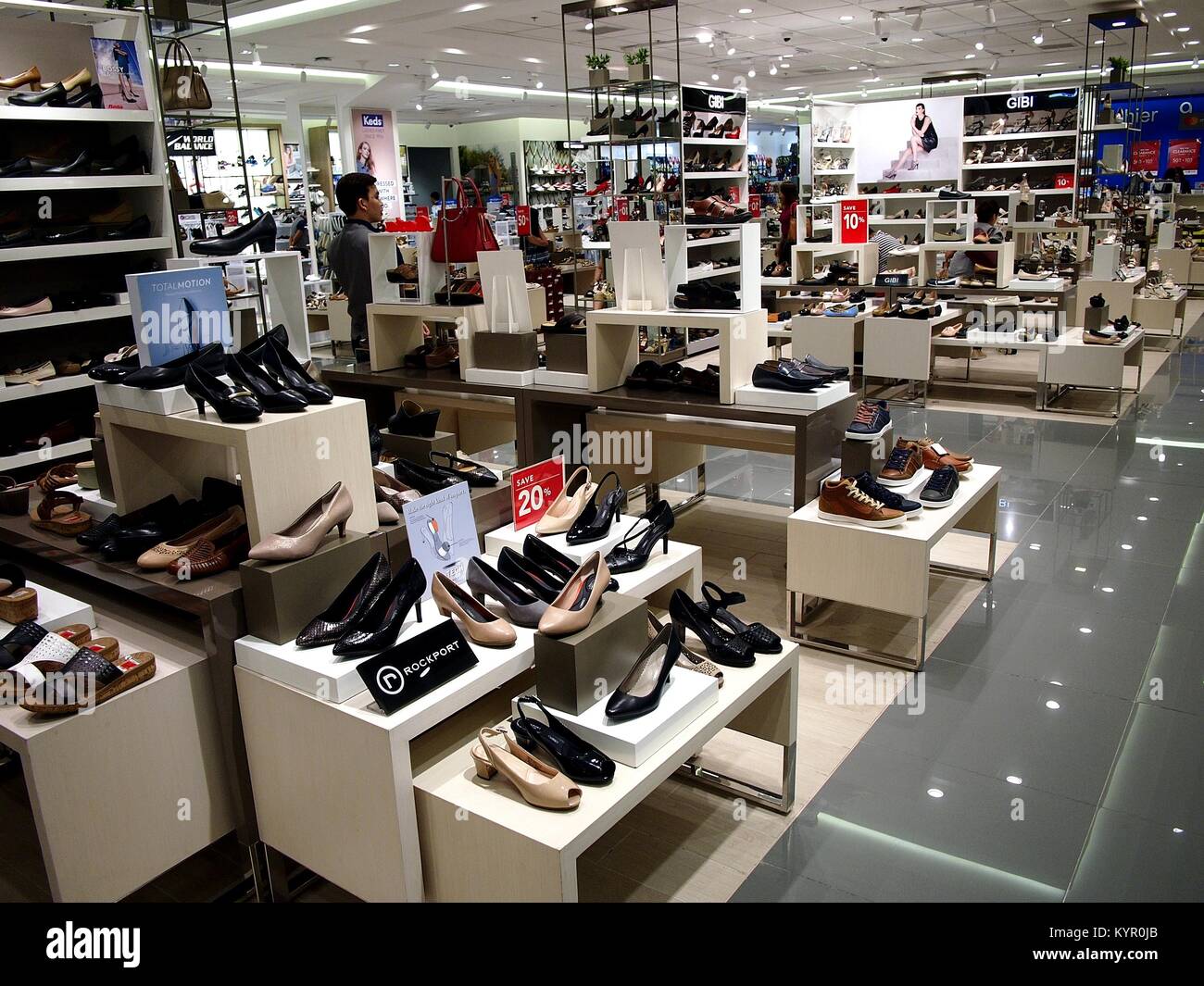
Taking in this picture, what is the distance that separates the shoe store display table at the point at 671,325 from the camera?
405 cm

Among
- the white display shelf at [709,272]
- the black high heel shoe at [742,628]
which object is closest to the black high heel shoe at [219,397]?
the black high heel shoe at [742,628]

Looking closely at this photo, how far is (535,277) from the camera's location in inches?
384

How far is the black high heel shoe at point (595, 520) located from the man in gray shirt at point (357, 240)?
258cm

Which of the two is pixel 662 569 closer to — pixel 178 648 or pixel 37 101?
pixel 178 648

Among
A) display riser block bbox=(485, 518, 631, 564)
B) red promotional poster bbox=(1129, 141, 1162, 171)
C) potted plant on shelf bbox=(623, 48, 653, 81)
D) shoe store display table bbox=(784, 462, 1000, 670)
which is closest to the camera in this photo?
display riser block bbox=(485, 518, 631, 564)

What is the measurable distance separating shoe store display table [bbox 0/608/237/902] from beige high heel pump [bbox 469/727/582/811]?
703 millimetres

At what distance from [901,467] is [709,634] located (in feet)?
5.24

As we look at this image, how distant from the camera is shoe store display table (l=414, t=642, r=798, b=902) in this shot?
1.82 m

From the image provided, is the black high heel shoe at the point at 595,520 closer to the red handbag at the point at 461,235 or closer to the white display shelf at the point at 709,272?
the red handbag at the point at 461,235

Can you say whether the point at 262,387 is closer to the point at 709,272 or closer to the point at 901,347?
the point at 901,347

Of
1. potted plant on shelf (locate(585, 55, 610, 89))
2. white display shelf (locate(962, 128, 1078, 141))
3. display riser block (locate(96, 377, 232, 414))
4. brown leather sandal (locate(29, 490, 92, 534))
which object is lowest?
brown leather sandal (locate(29, 490, 92, 534))

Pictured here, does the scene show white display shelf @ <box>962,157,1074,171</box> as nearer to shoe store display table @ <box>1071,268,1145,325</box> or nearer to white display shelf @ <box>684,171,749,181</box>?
shoe store display table @ <box>1071,268,1145,325</box>

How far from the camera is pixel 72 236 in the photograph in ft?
13.6

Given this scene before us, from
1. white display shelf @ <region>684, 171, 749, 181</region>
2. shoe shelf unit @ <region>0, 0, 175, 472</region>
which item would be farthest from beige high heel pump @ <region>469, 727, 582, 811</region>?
white display shelf @ <region>684, 171, 749, 181</region>
